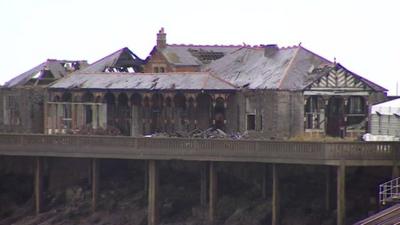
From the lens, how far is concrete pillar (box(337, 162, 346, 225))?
61.6 meters

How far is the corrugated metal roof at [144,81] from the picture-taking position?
247ft

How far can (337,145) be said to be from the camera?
6312cm

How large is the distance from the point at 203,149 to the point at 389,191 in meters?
9.69

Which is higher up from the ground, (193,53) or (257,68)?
(193,53)

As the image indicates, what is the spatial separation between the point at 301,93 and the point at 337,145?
929 centimetres

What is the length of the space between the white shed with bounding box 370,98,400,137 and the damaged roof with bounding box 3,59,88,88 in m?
23.5

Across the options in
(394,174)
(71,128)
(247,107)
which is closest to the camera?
(394,174)

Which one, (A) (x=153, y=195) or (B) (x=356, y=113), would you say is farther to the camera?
(B) (x=356, y=113)

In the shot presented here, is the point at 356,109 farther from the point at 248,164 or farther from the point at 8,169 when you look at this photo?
the point at 8,169

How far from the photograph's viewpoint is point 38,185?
Answer: 73625 mm

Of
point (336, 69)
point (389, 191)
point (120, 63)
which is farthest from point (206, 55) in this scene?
point (389, 191)

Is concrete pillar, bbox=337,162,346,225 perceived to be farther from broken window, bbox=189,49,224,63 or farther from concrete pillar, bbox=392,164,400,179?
broken window, bbox=189,49,224,63

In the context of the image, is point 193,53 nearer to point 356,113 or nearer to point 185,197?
point 356,113

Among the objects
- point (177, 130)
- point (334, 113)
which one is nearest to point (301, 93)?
point (334, 113)
